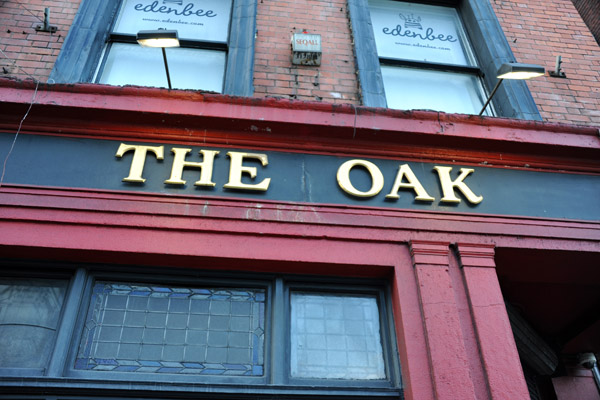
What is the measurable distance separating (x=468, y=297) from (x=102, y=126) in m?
3.28

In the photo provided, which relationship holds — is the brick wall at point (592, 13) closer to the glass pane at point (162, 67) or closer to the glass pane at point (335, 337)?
the glass pane at point (162, 67)

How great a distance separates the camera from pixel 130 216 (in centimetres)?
373

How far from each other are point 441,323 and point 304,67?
2.88 m

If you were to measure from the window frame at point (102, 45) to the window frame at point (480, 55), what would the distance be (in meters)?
1.16

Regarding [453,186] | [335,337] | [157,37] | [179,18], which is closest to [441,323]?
[335,337]

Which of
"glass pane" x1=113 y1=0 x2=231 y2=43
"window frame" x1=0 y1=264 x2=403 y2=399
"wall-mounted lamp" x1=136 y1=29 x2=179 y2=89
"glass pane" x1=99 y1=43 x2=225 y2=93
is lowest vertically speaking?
"window frame" x1=0 y1=264 x2=403 y2=399

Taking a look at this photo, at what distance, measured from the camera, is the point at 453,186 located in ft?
13.8

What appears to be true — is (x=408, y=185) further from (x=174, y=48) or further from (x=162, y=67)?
(x=174, y=48)

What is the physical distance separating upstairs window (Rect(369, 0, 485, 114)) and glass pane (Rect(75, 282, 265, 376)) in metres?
2.84

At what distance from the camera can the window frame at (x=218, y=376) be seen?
3.20m

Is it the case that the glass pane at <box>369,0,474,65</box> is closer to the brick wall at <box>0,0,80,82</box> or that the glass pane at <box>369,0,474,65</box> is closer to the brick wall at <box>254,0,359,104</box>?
the brick wall at <box>254,0,359,104</box>

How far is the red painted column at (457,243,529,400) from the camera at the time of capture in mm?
3346

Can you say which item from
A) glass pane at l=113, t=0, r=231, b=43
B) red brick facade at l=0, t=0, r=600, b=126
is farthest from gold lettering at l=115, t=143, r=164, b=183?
glass pane at l=113, t=0, r=231, b=43

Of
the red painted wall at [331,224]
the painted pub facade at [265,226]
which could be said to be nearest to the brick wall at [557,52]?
the painted pub facade at [265,226]
